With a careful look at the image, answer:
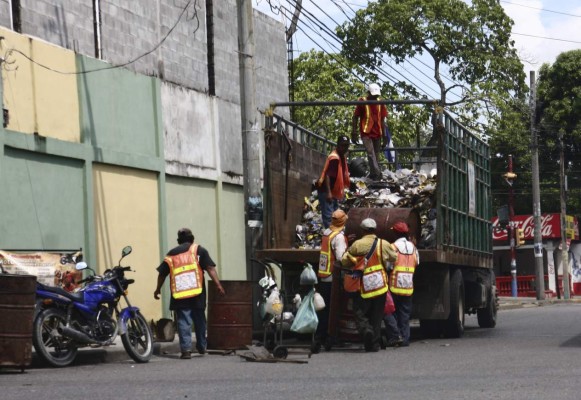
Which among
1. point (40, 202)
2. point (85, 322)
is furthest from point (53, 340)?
point (40, 202)

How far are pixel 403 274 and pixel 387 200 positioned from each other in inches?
67.3

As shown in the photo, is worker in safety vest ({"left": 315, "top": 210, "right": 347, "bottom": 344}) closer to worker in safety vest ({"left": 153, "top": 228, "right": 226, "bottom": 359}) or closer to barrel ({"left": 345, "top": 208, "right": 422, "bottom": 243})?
barrel ({"left": 345, "top": 208, "right": 422, "bottom": 243})

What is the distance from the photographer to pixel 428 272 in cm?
1727

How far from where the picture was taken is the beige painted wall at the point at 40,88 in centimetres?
1634

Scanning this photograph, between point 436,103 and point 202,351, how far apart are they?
4.74 meters

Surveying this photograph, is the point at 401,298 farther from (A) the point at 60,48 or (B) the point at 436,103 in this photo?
(A) the point at 60,48

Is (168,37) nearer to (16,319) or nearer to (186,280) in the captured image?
(186,280)

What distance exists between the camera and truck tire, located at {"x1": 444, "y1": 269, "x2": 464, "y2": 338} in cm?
1800

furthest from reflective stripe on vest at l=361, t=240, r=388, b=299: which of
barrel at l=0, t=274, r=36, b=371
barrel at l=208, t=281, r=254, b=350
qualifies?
barrel at l=0, t=274, r=36, b=371

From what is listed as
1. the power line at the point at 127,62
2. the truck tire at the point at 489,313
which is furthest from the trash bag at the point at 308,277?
the truck tire at the point at 489,313

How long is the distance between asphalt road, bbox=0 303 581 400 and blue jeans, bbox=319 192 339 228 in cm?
199

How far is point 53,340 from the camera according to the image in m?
13.5

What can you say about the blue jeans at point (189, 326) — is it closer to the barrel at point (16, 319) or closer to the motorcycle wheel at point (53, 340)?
the motorcycle wheel at point (53, 340)

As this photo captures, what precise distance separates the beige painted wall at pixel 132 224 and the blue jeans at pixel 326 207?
3.27 metres
